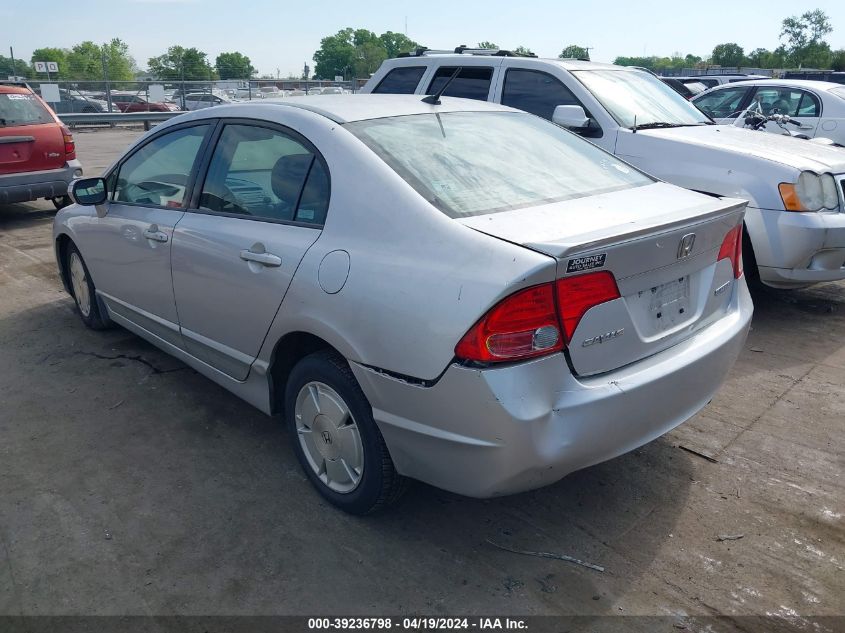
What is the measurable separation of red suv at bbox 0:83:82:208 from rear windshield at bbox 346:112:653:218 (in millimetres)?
7038

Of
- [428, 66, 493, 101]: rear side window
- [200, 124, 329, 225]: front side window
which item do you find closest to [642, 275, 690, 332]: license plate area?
[200, 124, 329, 225]: front side window

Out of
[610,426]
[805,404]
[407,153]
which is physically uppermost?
[407,153]

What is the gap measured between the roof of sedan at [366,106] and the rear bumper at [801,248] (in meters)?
2.49

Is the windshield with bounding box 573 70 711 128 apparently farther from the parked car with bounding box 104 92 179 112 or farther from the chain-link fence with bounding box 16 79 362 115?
the parked car with bounding box 104 92 179 112

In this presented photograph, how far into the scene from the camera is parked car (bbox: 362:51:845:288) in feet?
16.8

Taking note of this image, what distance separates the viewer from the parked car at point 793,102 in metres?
9.40

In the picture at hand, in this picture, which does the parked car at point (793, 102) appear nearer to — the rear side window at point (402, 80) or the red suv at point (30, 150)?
the rear side window at point (402, 80)

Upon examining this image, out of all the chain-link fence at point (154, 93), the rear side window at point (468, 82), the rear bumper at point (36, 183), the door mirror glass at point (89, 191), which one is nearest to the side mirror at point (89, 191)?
the door mirror glass at point (89, 191)

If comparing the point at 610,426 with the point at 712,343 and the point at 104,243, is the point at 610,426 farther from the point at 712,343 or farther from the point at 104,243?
the point at 104,243

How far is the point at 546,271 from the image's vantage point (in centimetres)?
232

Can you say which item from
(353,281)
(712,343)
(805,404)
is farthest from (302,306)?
(805,404)

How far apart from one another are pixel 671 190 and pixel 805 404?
1.64 metres

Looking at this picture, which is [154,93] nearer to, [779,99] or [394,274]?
[779,99]

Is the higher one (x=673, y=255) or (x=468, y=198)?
(x=468, y=198)
